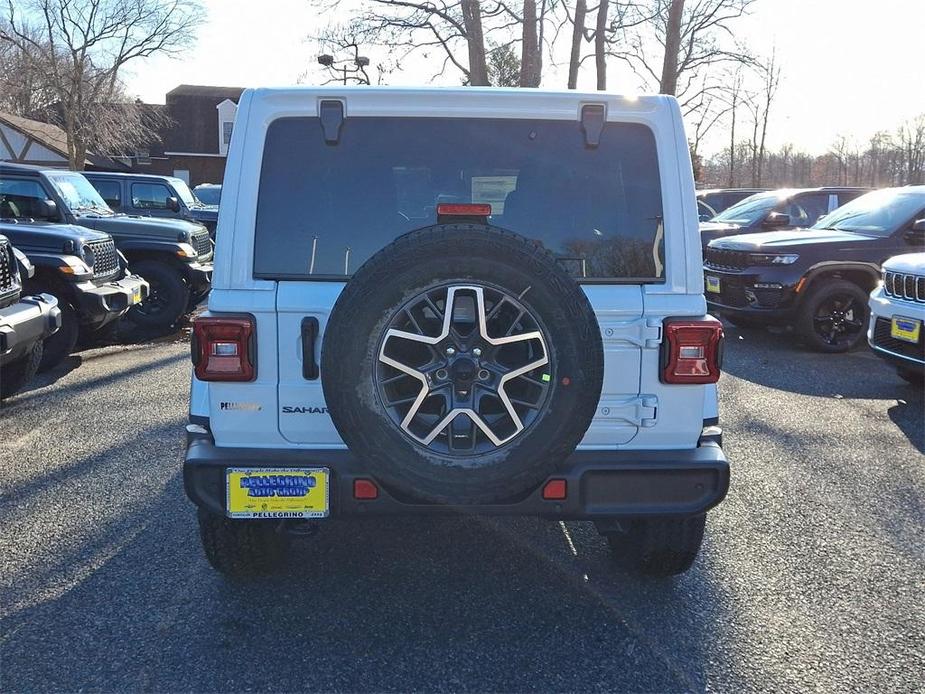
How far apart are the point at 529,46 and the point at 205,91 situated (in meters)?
38.7

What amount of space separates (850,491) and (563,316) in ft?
9.44

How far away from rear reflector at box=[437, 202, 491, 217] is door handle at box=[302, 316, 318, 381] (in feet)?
1.88

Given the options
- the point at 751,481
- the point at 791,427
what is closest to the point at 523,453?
the point at 751,481

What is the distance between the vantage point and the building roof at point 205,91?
5019cm

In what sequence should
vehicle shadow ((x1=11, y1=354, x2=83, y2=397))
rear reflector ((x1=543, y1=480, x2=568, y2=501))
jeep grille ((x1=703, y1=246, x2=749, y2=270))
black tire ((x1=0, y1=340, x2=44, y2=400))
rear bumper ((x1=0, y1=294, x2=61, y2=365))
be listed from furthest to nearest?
jeep grille ((x1=703, y1=246, x2=749, y2=270))
vehicle shadow ((x1=11, y1=354, x2=83, y2=397))
black tire ((x1=0, y1=340, x2=44, y2=400))
rear bumper ((x1=0, y1=294, x2=61, y2=365))
rear reflector ((x1=543, y1=480, x2=568, y2=501))

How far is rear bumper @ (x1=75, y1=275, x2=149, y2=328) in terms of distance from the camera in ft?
23.7

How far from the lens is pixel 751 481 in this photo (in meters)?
4.62

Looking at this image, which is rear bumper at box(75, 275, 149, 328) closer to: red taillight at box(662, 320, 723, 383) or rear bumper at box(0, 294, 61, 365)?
rear bumper at box(0, 294, 61, 365)

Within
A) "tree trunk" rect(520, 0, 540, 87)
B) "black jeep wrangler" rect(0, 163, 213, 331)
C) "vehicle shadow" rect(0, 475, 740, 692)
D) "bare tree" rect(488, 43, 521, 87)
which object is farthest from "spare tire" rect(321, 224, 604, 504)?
"bare tree" rect(488, 43, 521, 87)

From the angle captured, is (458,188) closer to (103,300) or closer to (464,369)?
(464,369)

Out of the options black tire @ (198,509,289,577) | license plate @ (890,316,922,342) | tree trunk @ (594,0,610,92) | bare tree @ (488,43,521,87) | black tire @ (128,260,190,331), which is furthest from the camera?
bare tree @ (488,43,521,87)

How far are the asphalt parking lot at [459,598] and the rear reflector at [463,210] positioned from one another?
153 cm

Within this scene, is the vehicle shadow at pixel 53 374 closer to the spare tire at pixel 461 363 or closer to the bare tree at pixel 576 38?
the spare tire at pixel 461 363

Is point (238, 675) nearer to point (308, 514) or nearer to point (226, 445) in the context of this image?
point (308, 514)
